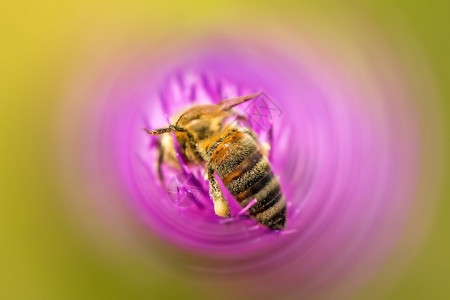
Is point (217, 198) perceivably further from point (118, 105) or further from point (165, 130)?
point (118, 105)

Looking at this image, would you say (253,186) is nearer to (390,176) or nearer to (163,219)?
(163,219)

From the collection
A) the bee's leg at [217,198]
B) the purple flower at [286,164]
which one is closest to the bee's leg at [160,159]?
the purple flower at [286,164]

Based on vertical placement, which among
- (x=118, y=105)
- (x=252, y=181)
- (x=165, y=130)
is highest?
(x=118, y=105)

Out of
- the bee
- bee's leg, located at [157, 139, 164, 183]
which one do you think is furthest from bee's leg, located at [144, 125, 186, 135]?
→ bee's leg, located at [157, 139, 164, 183]

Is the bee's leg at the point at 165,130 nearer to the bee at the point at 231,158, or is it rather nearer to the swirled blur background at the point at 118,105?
the bee at the point at 231,158

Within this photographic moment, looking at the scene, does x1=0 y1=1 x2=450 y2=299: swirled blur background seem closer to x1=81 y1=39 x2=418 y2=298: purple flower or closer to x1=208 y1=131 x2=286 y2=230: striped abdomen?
x1=81 y1=39 x2=418 y2=298: purple flower

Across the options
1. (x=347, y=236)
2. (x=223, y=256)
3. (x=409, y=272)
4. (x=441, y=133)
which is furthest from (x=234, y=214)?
(x=441, y=133)

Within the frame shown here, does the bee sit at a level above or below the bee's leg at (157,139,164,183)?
below

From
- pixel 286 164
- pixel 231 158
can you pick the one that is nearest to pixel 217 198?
pixel 231 158
